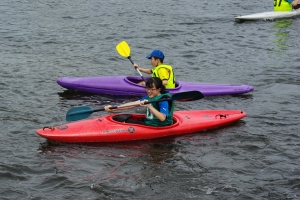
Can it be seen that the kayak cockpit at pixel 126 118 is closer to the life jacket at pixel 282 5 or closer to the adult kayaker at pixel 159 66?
the adult kayaker at pixel 159 66

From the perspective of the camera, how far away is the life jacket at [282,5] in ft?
52.7

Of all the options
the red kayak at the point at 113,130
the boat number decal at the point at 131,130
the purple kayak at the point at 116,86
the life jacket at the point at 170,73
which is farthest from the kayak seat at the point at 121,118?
the purple kayak at the point at 116,86

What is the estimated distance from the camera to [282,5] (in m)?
16.1

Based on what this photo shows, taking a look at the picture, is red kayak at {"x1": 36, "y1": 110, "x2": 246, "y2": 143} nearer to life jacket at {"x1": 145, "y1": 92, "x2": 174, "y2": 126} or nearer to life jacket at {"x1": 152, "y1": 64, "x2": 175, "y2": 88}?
life jacket at {"x1": 145, "y1": 92, "x2": 174, "y2": 126}

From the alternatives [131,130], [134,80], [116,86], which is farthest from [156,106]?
[134,80]

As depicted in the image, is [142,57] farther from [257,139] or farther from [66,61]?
[257,139]

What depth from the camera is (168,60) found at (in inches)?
471

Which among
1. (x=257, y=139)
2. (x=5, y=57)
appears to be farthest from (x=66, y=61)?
(x=257, y=139)

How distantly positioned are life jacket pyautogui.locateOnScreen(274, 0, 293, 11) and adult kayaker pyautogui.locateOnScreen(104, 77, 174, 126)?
1014 cm

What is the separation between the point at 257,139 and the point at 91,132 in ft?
7.86

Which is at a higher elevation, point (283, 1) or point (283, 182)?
point (283, 1)

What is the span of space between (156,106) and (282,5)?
34.1 ft

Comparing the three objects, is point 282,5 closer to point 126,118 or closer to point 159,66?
point 159,66

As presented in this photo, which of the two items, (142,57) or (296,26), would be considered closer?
(142,57)
